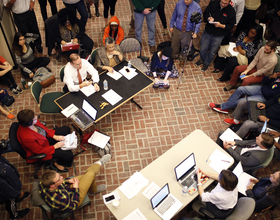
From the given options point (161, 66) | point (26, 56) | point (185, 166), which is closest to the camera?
point (185, 166)

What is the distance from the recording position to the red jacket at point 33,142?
3837 millimetres

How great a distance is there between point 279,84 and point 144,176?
3.46 meters

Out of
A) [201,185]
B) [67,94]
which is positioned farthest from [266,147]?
[67,94]

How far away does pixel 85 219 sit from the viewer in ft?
13.4

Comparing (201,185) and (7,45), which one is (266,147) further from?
(7,45)

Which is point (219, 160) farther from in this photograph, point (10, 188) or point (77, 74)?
point (10, 188)

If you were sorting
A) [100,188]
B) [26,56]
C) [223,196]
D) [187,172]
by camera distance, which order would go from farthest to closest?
[26,56], [100,188], [187,172], [223,196]

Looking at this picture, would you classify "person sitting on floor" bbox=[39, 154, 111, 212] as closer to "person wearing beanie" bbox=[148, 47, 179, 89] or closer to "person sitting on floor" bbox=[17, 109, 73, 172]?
"person sitting on floor" bbox=[17, 109, 73, 172]

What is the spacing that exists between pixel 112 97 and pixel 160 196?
218 centimetres

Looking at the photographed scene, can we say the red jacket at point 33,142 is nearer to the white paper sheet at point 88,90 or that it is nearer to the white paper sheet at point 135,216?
the white paper sheet at point 88,90

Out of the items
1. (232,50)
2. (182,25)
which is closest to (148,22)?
(182,25)

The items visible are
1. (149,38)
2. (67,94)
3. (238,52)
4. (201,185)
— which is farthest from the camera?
(149,38)

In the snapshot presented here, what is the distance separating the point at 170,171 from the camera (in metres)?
3.80

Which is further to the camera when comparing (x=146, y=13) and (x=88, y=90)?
(x=146, y=13)
